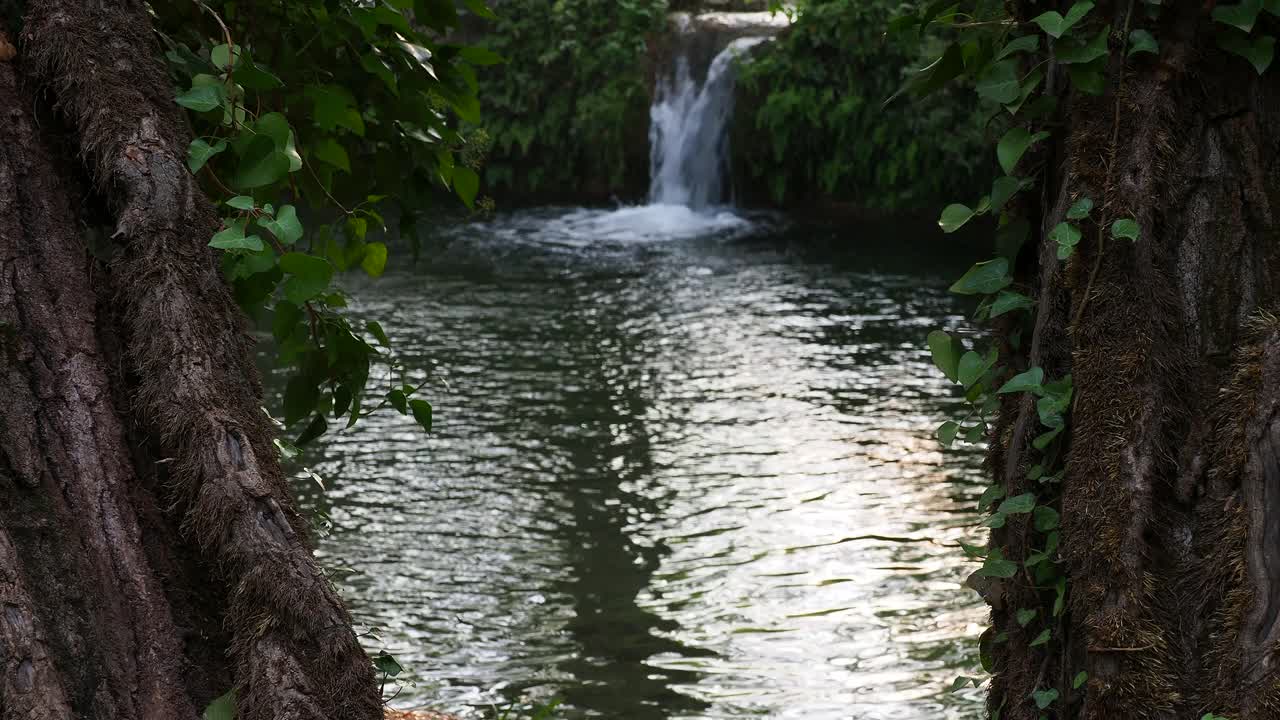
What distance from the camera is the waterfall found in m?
17.3

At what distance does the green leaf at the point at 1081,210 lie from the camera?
2.37 metres

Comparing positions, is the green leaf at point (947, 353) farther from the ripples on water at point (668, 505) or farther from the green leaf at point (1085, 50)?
the ripples on water at point (668, 505)

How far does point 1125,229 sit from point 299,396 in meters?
1.98

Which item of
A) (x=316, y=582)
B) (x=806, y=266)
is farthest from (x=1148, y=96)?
(x=806, y=266)

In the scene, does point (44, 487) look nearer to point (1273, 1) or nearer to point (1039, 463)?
point (1039, 463)

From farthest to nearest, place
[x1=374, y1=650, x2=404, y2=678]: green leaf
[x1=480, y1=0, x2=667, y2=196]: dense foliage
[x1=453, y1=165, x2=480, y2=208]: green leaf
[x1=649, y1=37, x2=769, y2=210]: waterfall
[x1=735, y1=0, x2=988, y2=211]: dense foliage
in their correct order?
[x1=480, y1=0, x2=667, y2=196]: dense foliage, [x1=649, y1=37, x2=769, y2=210]: waterfall, [x1=735, y1=0, x2=988, y2=211]: dense foliage, [x1=453, y1=165, x2=480, y2=208]: green leaf, [x1=374, y1=650, x2=404, y2=678]: green leaf

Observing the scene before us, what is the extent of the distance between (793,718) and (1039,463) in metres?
2.44

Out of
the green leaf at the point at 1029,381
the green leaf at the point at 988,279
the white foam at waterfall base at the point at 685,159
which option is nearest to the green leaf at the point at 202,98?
the green leaf at the point at 988,279

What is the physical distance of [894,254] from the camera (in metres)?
14.3

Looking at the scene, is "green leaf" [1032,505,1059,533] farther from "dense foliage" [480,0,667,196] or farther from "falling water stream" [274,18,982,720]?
"dense foliage" [480,0,667,196]

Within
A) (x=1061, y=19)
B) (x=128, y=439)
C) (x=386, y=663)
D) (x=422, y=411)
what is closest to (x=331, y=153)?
(x=422, y=411)

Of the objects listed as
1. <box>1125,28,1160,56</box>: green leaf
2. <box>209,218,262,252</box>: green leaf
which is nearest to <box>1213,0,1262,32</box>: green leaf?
<box>1125,28,1160,56</box>: green leaf

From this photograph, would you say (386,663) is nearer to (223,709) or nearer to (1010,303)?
(223,709)

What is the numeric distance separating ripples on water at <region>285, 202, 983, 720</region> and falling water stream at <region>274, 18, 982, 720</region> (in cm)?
2
